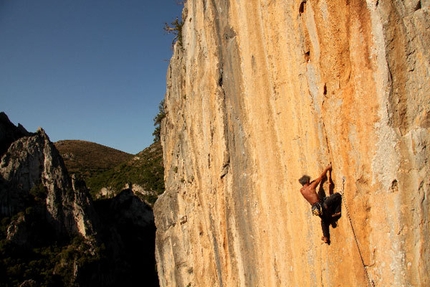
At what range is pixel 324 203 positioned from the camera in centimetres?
572

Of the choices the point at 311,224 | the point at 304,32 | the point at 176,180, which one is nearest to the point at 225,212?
the point at 311,224

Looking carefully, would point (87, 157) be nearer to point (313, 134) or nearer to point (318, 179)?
point (313, 134)

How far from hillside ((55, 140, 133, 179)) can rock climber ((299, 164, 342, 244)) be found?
55161mm

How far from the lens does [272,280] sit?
25.4ft

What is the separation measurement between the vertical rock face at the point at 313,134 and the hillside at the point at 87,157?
51.6 m

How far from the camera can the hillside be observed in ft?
196

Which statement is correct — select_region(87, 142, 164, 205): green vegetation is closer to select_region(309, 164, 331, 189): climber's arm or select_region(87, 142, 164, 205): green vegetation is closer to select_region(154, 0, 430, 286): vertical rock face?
select_region(154, 0, 430, 286): vertical rock face

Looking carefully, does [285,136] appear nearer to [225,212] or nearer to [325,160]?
[325,160]

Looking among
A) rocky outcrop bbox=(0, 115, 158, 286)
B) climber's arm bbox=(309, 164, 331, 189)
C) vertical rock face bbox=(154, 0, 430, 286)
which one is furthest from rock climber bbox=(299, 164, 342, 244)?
rocky outcrop bbox=(0, 115, 158, 286)

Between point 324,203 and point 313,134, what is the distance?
1225 mm

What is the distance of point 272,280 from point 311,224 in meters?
2.07

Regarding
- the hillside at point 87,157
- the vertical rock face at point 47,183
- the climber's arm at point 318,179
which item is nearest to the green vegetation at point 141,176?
the hillside at point 87,157

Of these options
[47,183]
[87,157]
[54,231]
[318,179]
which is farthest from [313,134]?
[87,157]

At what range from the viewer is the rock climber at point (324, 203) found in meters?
5.72
